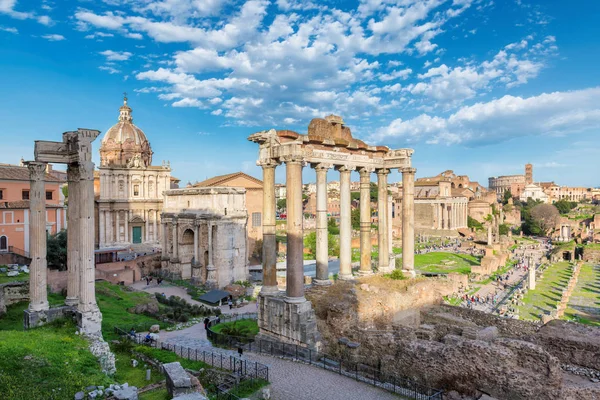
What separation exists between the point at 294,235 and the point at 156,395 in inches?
254

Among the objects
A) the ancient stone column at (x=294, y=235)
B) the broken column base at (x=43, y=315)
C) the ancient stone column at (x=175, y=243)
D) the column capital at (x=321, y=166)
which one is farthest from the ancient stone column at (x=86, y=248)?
the ancient stone column at (x=175, y=243)

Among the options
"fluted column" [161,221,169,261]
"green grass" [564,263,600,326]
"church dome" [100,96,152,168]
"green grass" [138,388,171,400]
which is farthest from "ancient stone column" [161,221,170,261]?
"green grass" [564,263,600,326]

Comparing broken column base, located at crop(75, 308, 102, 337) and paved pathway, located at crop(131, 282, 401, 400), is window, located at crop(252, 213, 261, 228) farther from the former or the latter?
broken column base, located at crop(75, 308, 102, 337)

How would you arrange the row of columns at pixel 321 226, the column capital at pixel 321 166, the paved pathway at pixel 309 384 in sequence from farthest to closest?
the column capital at pixel 321 166 < the row of columns at pixel 321 226 < the paved pathway at pixel 309 384

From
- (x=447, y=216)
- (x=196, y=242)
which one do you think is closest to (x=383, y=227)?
(x=196, y=242)

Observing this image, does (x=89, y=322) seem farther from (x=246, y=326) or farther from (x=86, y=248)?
(x=246, y=326)

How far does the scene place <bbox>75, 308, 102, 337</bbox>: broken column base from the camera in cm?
1344

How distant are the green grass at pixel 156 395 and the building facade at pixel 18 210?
26522 millimetres

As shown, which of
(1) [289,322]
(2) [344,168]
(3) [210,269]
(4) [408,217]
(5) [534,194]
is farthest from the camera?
(5) [534,194]

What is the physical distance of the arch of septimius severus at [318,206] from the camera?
46.4ft

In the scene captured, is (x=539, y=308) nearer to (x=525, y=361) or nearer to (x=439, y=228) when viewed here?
(x=525, y=361)

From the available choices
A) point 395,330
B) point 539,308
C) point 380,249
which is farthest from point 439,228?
point 395,330

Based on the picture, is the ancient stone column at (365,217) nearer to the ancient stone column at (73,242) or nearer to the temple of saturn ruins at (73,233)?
the temple of saturn ruins at (73,233)

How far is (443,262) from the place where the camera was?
2128 inches
